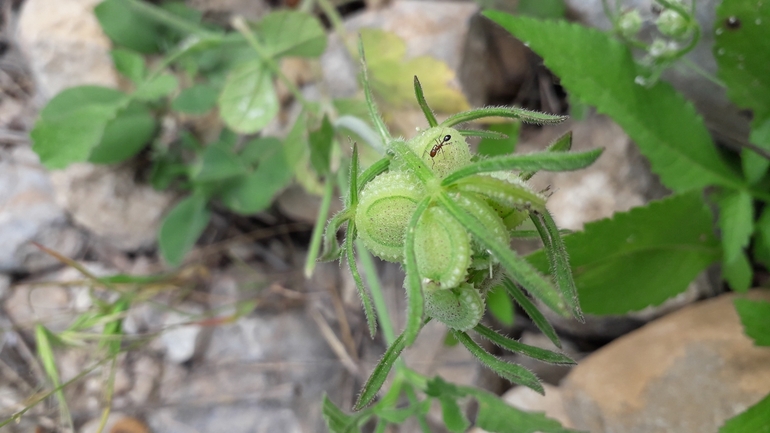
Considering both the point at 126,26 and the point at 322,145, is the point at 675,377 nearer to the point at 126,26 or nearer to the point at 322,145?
the point at 322,145

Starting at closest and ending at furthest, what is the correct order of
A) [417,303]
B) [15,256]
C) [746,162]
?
1. [417,303]
2. [746,162]
3. [15,256]

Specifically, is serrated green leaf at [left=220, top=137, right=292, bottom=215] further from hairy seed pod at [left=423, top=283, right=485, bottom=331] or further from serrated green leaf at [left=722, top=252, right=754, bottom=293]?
serrated green leaf at [left=722, top=252, right=754, bottom=293]

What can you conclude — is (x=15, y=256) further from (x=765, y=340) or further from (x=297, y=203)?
(x=765, y=340)

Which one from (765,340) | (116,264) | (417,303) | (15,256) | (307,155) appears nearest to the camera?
(417,303)

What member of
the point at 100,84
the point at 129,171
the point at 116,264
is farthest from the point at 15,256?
the point at 100,84

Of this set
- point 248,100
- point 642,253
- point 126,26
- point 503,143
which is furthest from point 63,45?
point 642,253

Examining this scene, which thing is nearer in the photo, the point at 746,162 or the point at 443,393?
the point at 443,393

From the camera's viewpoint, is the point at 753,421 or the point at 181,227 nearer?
the point at 753,421
